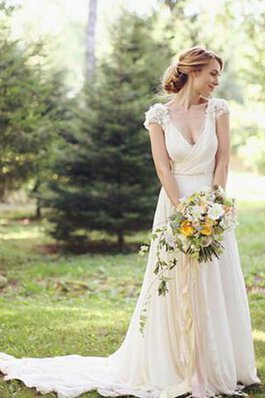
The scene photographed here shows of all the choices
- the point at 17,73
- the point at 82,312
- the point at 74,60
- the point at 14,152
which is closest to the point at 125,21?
the point at 17,73

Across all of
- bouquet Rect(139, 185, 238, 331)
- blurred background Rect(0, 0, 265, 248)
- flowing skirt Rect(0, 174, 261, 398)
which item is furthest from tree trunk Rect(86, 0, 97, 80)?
bouquet Rect(139, 185, 238, 331)

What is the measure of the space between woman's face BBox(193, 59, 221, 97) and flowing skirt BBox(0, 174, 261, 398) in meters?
0.51

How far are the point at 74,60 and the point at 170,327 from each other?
3655cm

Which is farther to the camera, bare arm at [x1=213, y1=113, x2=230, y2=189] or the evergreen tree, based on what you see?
the evergreen tree

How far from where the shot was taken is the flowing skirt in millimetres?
3682

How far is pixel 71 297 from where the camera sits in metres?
7.46

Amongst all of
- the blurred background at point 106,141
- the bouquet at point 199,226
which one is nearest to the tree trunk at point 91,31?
the blurred background at point 106,141

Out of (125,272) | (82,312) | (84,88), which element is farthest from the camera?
(84,88)

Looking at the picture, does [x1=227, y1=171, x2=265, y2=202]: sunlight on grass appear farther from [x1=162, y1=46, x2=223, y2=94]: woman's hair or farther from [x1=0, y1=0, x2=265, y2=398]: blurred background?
[x1=162, y1=46, x2=223, y2=94]: woman's hair

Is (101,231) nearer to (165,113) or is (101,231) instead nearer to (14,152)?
(14,152)

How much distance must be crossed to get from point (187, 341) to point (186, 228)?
2.42 feet

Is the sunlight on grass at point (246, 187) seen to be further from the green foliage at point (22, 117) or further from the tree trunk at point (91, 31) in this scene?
the green foliage at point (22, 117)

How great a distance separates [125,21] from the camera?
444 inches

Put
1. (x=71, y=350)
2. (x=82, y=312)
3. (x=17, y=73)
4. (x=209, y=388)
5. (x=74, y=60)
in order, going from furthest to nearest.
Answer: (x=74, y=60)
(x=17, y=73)
(x=82, y=312)
(x=71, y=350)
(x=209, y=388)
